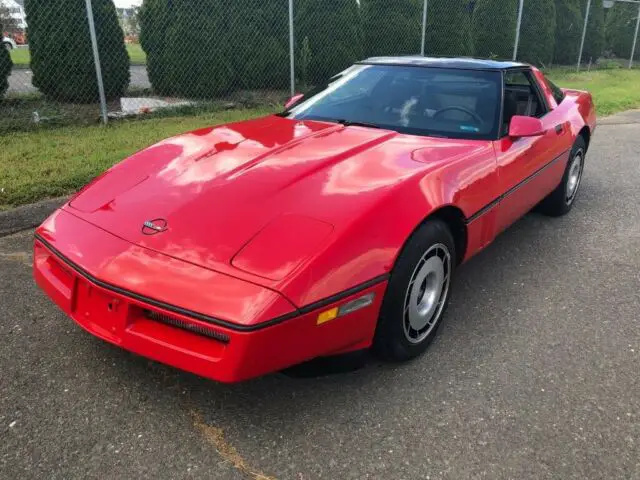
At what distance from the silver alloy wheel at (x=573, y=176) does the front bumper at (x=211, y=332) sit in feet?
10.1

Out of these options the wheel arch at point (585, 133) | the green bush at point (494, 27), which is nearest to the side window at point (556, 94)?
the wheel arch at point (585, 133)

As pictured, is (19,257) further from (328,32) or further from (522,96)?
(328,32)

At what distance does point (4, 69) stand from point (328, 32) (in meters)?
5.65

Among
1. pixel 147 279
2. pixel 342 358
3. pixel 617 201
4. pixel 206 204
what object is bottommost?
pixel 617 201

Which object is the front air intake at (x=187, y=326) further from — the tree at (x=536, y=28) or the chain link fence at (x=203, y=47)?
the tree at (x=536, y=28)

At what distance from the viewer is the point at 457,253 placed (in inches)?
113

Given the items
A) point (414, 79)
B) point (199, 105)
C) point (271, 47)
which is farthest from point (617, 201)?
point (271, 47)

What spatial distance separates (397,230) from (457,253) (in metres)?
0.77

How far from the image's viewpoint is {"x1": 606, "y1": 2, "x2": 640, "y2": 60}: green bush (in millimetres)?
22500

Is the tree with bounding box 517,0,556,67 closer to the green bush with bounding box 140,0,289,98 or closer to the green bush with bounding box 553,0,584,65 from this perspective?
the green bush with bounding box 553,0,584,65

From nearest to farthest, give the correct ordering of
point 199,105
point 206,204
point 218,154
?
point 206,204
point 218,154
point 199,105

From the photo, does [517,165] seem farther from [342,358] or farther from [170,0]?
[170,0]

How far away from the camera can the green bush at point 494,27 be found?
14.2 meters

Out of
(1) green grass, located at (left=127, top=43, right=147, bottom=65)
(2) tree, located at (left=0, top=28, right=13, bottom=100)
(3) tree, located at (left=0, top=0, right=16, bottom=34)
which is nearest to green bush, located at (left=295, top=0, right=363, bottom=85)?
(2) tree, located at (left=0, top=28, right=13, bottom=100)
